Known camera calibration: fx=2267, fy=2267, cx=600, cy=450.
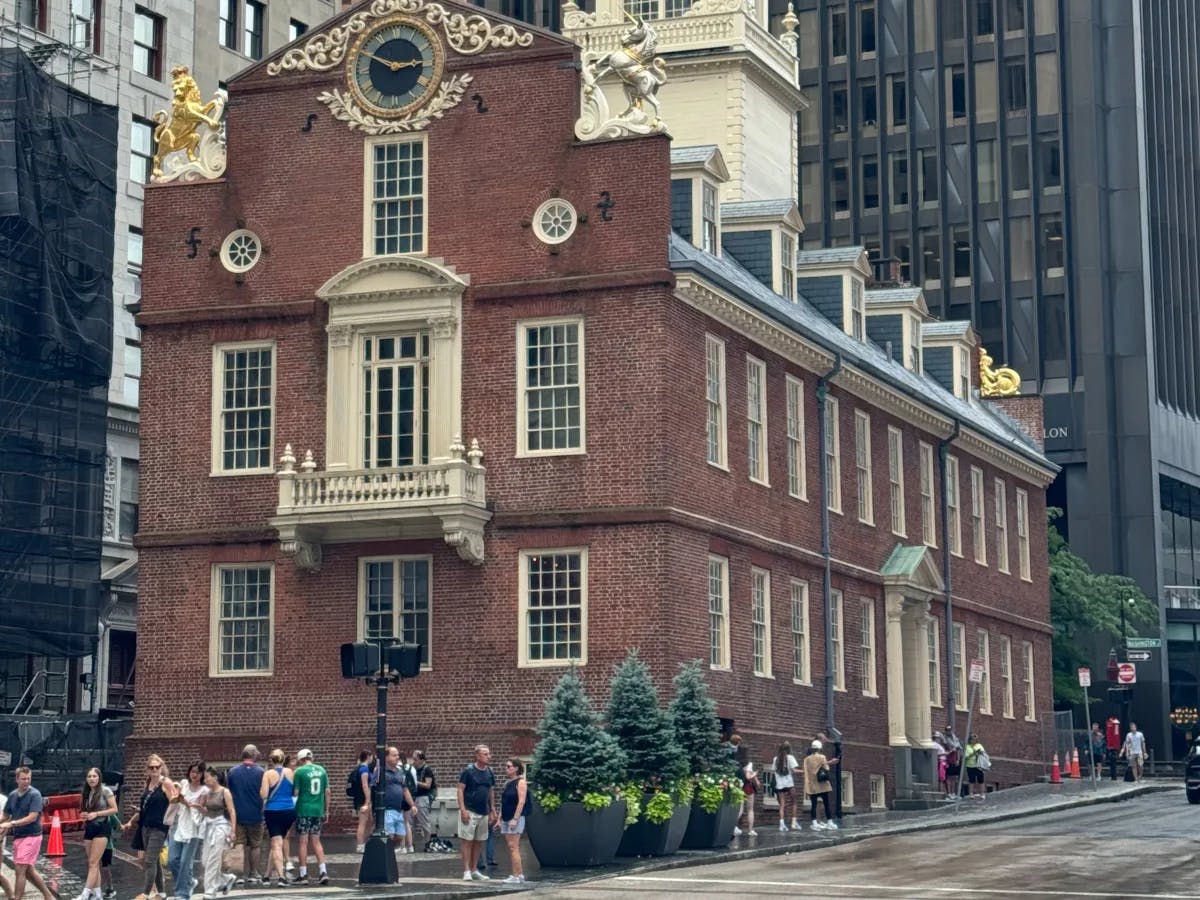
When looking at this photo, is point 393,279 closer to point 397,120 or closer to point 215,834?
point 397,120

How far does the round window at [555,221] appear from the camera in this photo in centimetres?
4047

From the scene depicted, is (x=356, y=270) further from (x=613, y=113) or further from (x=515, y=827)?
(x=515, y=827)

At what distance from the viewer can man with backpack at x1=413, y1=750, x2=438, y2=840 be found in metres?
36.4

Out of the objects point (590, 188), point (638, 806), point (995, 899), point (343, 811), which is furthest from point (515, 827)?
point (590, 188)

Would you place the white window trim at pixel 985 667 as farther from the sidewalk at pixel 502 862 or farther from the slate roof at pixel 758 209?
the slate roof at pixel 758 209

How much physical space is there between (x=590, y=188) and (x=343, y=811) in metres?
12.0

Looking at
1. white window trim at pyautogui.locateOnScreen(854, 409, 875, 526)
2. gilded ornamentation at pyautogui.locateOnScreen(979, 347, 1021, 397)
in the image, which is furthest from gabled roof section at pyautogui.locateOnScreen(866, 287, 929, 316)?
gilded ornamentation at pyautogui.locateOnScreen(979, 347, 1021, 397)

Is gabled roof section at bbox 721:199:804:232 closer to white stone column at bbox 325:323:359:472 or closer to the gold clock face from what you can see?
the gold clock face

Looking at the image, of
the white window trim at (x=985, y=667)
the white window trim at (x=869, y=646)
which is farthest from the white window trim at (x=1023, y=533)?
the white window trim at (x=869, y=646)

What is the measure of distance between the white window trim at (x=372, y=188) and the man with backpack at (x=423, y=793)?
31.7ft

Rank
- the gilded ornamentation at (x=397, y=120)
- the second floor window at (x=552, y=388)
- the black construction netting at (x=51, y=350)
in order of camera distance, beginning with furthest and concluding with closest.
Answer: the black construction netting at (x=51, y=350) → the gilded ornamentation at (x=397, y=120) → the second floor window at (x=552, y=388)

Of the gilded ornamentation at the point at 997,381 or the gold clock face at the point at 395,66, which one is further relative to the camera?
the gilded ornamentation at the point at 997,381

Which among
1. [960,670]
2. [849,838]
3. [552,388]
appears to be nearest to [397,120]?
[552,388]

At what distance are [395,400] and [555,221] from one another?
14.3 ft
